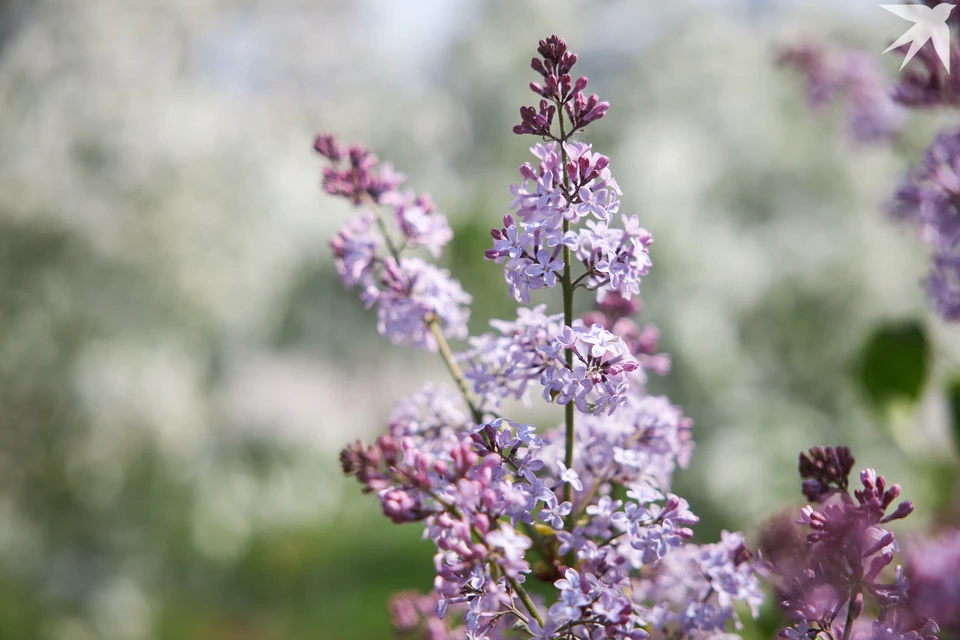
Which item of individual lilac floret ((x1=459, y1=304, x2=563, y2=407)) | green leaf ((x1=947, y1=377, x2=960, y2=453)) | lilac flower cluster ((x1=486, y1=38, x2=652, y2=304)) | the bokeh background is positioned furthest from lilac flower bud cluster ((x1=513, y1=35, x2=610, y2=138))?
green leaf ((x1=947, y1=377, x2=960, y2=453))

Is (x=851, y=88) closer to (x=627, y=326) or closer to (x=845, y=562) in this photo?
(x=627, y=326)

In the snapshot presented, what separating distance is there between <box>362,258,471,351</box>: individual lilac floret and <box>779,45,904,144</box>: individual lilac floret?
0.97 m

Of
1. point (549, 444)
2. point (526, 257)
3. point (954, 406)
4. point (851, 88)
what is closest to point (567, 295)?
point (526, 257)

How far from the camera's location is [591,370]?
0.52 m

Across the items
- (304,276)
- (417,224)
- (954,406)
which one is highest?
(304,276)

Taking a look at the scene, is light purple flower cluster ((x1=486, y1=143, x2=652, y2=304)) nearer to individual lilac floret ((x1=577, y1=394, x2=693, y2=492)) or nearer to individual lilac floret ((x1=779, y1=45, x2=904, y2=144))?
individual lilac floret ((x1=577, y1=394, x2=693, y2=492))

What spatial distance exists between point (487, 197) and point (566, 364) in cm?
380

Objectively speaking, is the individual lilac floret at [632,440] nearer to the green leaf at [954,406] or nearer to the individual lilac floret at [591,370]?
the individual lilac floret at [591,370]

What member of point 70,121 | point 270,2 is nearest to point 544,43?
point 70,121

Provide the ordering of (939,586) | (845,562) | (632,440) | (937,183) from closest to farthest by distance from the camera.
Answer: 1. (939,586)
2. (845,562)
3. (632,440)
4. (937,183)

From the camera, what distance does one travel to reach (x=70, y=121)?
8.38 feet

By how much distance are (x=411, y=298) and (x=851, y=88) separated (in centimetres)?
108

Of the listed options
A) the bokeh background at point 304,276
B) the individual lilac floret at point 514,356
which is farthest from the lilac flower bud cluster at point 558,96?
the bokeh background at point 304,276

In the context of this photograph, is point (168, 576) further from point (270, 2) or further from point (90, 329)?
point (270, 2)
